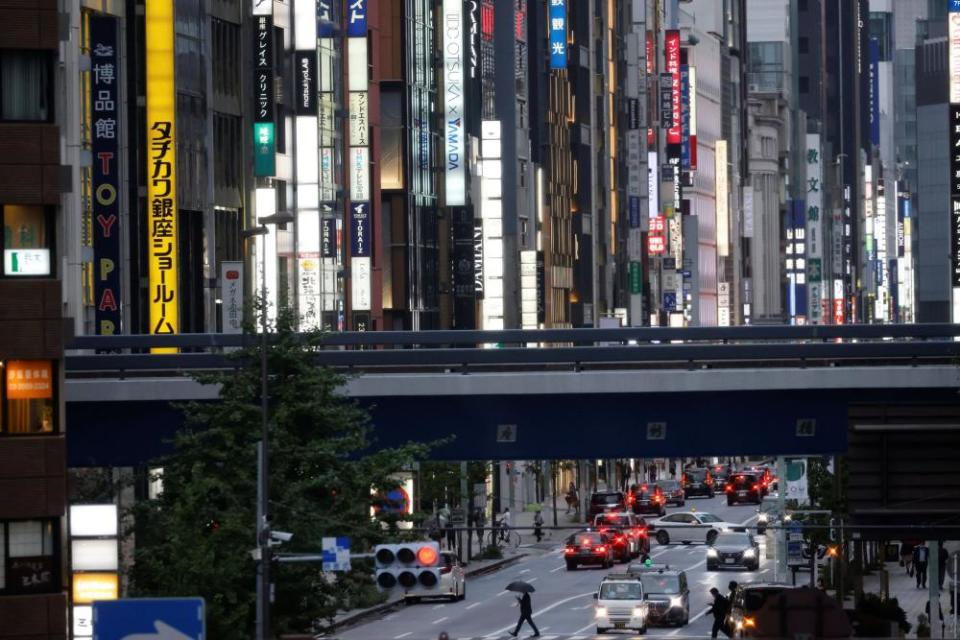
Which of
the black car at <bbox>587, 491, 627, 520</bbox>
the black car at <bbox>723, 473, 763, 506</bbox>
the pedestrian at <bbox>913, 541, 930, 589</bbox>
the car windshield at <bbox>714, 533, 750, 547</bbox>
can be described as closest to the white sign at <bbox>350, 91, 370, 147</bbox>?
the car windshield at <bbox>714, 533, 750, 547</bbox>

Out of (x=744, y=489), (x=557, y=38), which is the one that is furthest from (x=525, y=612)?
(x=557, y=38)

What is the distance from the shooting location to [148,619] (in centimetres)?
2442

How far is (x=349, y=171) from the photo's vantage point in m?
85.7

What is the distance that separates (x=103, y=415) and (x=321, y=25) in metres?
40.4

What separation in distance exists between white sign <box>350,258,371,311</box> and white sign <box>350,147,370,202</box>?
2386mm

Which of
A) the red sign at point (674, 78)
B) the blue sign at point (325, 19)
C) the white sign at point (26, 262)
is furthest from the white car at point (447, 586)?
the red sign at point (674, 78)

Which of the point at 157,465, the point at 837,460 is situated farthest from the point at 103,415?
the point at 837,460

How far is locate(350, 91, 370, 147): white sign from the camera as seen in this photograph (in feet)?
282

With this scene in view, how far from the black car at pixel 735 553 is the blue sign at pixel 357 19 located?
74.1 ft

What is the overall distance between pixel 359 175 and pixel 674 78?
255 ft

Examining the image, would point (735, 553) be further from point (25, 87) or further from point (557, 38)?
point (557, 38)

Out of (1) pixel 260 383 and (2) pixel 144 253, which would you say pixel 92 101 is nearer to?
(2) pixel 144 253

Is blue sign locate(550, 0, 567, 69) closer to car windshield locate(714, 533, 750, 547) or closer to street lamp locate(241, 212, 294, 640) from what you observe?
car windshield locate(714, 533, 750, 547)

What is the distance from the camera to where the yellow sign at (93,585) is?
41.7m
